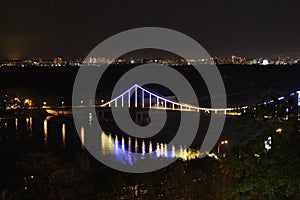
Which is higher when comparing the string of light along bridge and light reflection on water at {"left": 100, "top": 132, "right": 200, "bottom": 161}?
the string of light along bridge

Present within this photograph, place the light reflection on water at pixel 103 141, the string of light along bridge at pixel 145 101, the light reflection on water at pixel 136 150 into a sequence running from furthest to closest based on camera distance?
1. the string of light along bridge at pixel 145 101
2. the light reflection on water at pixel 103 141
3. the light reflection on water at pixel 136 150

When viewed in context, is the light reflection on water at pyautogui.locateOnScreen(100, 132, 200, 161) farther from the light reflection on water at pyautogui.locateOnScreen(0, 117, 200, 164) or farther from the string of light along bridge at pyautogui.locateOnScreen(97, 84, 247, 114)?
the string of light along bridge at pyautogui.locateOnScreen(97, 84, 247, 114)

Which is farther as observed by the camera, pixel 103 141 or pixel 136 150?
pixel 103 141

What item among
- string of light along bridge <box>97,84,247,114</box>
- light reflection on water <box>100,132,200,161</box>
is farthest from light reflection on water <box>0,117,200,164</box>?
string of light along bridge <box>97,84,247,114</box>

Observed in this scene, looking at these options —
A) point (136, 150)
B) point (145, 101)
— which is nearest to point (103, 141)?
point (136, 150)

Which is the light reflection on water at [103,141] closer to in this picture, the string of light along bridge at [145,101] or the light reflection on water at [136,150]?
the light reflection on water at [136,150]

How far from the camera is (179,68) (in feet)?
69.8

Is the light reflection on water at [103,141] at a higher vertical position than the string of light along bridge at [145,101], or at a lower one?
lower

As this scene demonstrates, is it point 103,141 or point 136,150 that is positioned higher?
point 103,141

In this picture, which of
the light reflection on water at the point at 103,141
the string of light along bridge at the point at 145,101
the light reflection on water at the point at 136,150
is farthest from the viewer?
the string of light along bridge at the point at 145,101

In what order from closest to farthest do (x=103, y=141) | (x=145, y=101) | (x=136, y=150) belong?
(x=136, y=150) → (x=103, y=141) → (x=145, y=101)

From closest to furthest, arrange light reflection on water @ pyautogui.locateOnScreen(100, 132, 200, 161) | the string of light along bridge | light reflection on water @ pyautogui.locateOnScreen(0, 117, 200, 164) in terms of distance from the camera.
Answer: light reflection on water @ pyautogui.locateOnScreen(100, 132, 200, 161) < light reflection on water @ pyautogui.locateOnScreen(0, 117, 200, 164) < the string of light along bridge

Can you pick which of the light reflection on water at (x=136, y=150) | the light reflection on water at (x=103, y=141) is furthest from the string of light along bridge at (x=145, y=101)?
the light reflection on water at (x=136, y=150)

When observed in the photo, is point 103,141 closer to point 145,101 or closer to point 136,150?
point 136,150
